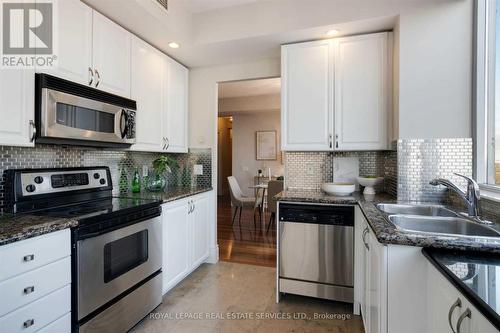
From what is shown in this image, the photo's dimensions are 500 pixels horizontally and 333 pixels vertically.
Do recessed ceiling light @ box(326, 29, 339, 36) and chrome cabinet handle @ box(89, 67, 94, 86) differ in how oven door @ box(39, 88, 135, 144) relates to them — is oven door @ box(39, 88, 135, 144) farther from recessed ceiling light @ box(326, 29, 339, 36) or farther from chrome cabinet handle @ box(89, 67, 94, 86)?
recessed ceiling light @ box(326, 29, 339, 36)

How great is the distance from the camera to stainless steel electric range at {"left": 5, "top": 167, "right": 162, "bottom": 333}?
1.50 metres

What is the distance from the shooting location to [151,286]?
205cm

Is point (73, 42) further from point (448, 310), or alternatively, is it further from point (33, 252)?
point (448, 310)

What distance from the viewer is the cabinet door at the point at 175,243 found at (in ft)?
7.50

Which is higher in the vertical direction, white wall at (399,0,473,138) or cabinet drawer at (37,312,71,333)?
white wall at (399,0,473,138)

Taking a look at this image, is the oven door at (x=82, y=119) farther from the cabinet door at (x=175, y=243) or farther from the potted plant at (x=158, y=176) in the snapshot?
the cabinet door at (x=175, y=243)

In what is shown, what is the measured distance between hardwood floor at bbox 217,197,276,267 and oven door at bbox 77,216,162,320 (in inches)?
55.1

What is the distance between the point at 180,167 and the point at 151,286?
1.57 metres

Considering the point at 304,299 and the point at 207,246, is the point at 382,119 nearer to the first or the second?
the point at 304,299

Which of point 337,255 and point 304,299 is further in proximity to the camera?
point 304,299

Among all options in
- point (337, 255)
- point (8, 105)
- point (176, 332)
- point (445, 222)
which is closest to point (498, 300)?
point (445, 222)

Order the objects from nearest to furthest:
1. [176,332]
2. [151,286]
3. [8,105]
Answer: [8,105] < [176,332] < [151,286]

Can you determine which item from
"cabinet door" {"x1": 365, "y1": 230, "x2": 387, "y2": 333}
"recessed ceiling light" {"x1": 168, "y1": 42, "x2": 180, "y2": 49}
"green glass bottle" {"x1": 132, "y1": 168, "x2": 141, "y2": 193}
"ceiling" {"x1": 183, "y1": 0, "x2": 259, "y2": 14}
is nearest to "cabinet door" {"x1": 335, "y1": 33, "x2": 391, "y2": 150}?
"ceiling" {"x1": 183, "y1": 0, "x2": 259, "y2": 14}

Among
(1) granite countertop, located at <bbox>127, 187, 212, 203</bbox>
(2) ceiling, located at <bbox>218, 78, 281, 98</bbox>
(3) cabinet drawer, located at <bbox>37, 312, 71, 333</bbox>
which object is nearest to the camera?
(3) cabinet drawer, located at <bbox>37, 312, 71, 333</bbox>
